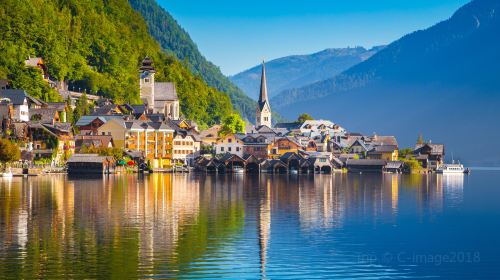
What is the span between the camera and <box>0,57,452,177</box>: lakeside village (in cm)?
10769

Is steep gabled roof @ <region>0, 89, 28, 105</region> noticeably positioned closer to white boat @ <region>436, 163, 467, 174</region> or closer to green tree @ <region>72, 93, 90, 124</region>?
green tree @ <region>72, 93, 90, 124</region>

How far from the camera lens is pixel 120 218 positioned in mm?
47969

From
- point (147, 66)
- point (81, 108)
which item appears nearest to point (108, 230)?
point (81, 108)

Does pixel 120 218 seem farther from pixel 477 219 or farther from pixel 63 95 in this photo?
pixel 63 95

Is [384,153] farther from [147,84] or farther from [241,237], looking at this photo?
[241,237]

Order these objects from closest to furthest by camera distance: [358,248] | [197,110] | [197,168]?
[358,248]
[197,168]
[197,110]

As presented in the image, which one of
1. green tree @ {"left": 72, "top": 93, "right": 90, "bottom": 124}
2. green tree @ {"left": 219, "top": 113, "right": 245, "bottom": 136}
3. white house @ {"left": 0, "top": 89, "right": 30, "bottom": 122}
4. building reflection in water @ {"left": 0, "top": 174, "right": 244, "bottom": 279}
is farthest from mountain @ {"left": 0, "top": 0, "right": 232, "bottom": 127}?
building reflection in water @ {"left": 0, "top": 174, "right": 244, "bottom": 279}

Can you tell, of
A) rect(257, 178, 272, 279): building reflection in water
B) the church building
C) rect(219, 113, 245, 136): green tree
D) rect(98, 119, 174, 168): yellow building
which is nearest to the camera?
rect(257, 178, 272, 279): building reflection in water

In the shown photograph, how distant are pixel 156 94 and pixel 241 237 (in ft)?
430

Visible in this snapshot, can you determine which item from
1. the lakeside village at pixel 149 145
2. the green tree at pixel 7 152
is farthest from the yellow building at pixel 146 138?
the green tree at pixel 7 152

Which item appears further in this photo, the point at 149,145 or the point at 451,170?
the point at 451,170

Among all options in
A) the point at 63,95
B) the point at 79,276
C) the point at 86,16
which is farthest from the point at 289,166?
the point at 79,276

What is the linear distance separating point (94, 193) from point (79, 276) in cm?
3791

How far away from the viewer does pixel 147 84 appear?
16975 cm
